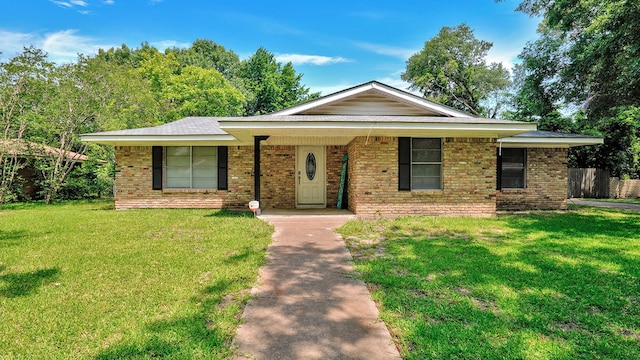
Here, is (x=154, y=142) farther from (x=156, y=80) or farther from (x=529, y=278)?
(x=156, y=80)

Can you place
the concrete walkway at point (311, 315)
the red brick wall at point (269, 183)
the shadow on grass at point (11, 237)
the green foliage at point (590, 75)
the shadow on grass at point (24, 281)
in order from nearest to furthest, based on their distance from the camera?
the concrete walkway at point (311, 315), the shadow on grass at point (24, 281), the shadow on grass at point (11, 237), the green foliage at point (590, 75), the red brick wall at point (269, 183)

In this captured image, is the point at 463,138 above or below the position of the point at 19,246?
above

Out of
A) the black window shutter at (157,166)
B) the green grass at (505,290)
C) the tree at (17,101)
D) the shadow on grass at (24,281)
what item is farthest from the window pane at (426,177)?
the tree at (17,101)

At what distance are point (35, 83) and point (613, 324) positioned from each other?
1759cm

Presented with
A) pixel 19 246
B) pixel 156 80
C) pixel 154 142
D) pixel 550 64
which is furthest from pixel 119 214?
pixel 550 64

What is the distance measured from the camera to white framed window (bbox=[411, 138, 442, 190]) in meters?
8.70

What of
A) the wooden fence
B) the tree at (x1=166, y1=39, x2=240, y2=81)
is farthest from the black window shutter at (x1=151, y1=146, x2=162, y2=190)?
the tree at (x1=166, y1=39, x2=240, y2=81)

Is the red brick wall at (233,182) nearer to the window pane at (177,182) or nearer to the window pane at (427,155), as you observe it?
the window pane at (177,182)

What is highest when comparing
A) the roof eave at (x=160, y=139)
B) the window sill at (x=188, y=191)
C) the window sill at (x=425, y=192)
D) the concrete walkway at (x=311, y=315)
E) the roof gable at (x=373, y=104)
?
the roof gable at (x=373, y=104)

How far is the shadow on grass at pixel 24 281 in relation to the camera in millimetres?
3414

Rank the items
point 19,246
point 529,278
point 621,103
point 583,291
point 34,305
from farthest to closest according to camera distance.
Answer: point 621,103 → point 19,246 → point 529,278 → point 583,291 → point 34,305

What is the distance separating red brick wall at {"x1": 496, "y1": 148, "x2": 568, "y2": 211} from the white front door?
231 inches

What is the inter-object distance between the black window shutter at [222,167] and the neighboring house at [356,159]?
33 mm

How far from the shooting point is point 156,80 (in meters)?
24.9
